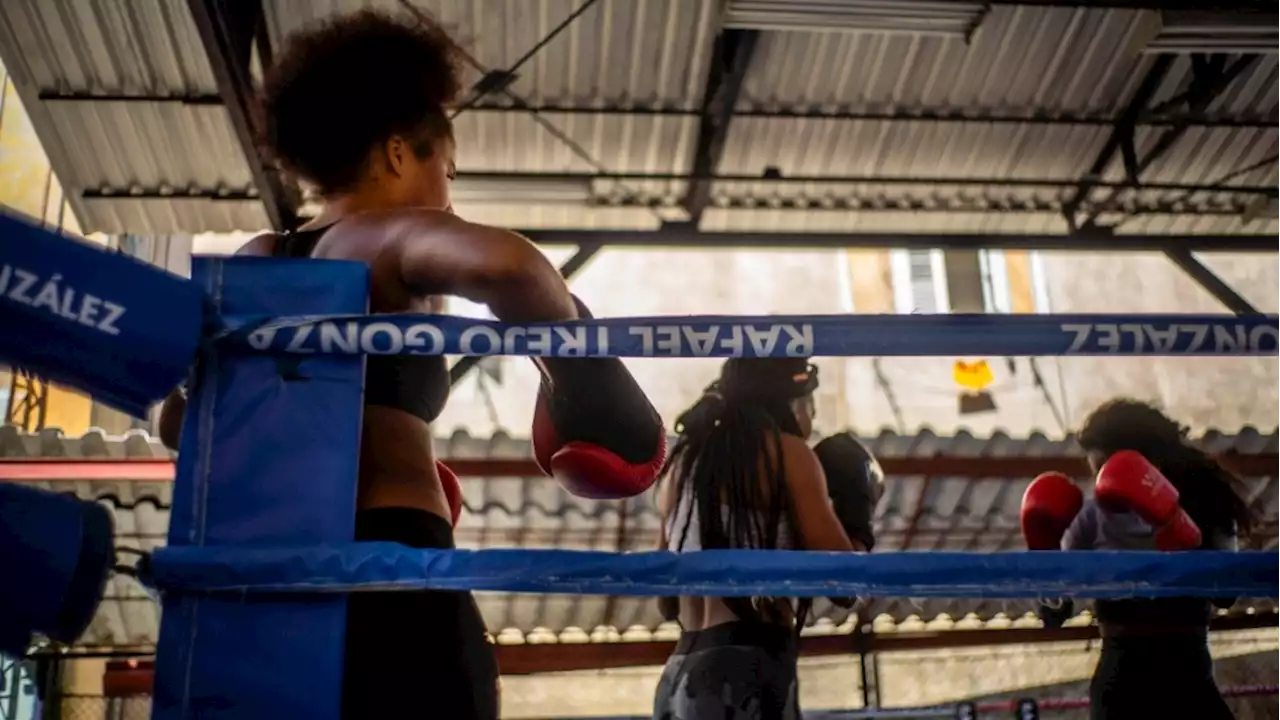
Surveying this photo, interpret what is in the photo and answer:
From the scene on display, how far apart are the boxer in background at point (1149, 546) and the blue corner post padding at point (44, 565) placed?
165 cm

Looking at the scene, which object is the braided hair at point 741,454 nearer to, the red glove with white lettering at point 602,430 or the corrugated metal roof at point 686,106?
the red glove with white lettering at point 602,430

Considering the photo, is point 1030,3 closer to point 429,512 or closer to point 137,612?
point 429,512

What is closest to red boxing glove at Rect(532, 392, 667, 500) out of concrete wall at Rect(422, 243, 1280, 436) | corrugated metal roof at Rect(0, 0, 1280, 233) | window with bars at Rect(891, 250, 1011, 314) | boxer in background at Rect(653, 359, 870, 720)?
boxer in background at Rect(653, 359, 870, 720)

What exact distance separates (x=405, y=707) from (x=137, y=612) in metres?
4.05

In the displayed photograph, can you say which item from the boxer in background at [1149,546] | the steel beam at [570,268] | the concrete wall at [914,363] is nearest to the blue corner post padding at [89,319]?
the boxer in background at [1149,546]

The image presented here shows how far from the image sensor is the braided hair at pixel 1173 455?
7.18ft

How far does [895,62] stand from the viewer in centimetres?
437

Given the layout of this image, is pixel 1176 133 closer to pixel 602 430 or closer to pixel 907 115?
pixel 907 115

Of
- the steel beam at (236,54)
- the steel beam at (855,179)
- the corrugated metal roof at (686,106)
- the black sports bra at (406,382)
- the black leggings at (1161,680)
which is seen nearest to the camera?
the black sports bra at (406,382)

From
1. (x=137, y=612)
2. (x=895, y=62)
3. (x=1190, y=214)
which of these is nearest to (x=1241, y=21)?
(x=895, y=62)

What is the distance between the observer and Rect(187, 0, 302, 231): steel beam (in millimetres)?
3518

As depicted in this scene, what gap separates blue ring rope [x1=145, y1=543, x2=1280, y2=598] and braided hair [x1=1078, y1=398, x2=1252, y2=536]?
1.16m

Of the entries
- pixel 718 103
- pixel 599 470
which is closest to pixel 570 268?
pixel 718 103

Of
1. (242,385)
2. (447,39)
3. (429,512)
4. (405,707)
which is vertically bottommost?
(405,707)
